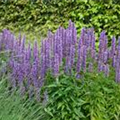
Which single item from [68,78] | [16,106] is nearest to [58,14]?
[68,78]

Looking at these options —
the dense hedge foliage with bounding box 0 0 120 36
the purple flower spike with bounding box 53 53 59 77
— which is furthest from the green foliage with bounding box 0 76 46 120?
the dense hedge foliage with bounding box 0 0 120 36

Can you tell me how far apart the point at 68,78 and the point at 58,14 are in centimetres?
445

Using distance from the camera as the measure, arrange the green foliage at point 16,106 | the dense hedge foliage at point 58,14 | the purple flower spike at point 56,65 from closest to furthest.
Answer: the green foliage at point 16,106, the purple flower spike at point 56,65, the dense hedge foliage at point 58,14

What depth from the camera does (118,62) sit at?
420 cm

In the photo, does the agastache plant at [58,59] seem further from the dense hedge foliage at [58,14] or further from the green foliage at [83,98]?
the dense hedge foliage at [58,14]

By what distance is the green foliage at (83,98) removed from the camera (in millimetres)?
4062

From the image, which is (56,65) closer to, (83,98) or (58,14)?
(83,98)

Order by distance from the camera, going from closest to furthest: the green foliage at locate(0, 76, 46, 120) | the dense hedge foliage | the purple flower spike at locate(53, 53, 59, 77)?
the green foliage at locate(0, 76, 46, 120) → the purple flower spike at locate(53, 53, 59, 77) → the dense hedge foliage

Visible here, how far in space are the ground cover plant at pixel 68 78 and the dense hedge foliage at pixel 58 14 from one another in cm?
342

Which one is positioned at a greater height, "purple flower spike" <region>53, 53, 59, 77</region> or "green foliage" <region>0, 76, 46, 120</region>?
"purple flower spike" <region>53, 53, 59, 77</region>

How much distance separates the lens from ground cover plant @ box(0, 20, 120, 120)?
4.07 meters

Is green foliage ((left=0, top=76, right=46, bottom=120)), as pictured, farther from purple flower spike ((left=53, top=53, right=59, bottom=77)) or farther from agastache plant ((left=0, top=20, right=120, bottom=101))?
purple flower spike ((left=53, top=53, right=59, bottom=77))

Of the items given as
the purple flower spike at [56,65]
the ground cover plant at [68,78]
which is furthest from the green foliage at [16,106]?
the purple flower spike at [56,65]

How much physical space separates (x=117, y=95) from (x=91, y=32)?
71 cm
